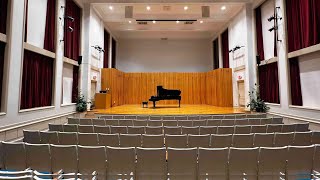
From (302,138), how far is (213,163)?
225 cm

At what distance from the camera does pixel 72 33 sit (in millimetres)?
9641

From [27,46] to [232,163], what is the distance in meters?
6.96

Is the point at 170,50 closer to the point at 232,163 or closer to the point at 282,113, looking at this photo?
the point at 282,113

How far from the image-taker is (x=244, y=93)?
11.7 metres

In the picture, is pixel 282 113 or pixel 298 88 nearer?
pixel 298 88

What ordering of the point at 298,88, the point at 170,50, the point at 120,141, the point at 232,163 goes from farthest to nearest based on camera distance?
the point at 170,50
the point at 298,88
the point at 120,141
the point at 232,163

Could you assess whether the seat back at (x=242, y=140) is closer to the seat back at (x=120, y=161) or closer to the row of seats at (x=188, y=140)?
the row of seats at (x=188, y=140)

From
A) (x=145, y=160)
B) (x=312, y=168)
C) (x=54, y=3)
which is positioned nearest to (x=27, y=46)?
(x=54, y=3)

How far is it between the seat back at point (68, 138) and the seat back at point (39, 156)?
2.64ft

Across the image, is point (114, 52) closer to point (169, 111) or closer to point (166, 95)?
point (166, 95)

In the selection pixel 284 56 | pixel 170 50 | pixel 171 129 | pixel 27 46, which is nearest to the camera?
pixel 171 129

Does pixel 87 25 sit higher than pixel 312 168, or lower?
higher

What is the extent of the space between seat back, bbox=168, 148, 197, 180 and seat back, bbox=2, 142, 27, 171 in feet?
7.64

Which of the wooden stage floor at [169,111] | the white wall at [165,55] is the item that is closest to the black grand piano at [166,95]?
the wooden stage floor at [169,111]
